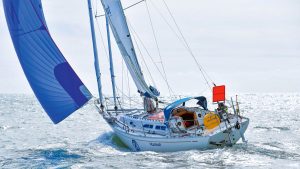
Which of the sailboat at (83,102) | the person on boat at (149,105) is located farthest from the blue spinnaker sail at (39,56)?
the person on boat at (149,105)

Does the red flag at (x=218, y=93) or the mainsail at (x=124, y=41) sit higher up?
the mainsail at (x=124, y=41)

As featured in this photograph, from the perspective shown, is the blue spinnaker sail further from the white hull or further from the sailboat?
the white hull

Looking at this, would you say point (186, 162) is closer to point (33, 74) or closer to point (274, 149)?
point (274, 149)

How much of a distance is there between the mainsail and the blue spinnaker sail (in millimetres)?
Answer: 3903

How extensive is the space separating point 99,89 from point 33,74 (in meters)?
4.91

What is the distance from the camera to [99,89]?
2741 cm

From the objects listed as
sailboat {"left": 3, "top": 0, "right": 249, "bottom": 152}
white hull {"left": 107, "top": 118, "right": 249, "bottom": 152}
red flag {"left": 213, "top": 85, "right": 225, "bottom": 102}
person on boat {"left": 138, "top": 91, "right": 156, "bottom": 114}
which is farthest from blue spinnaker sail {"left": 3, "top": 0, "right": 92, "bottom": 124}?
red flag {"left": 213, "top": 85, "right": 225, "bottom": 102}

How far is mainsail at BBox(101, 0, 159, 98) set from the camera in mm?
26394

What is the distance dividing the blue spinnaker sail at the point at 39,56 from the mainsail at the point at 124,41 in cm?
390

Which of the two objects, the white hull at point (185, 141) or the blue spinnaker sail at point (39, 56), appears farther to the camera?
the blue spinnaker sail at point (39, 56)

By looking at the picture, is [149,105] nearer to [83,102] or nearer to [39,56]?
[83,102]

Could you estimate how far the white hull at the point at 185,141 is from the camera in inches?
854

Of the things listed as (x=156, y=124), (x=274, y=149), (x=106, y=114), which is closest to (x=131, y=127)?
(x=156, y=124)

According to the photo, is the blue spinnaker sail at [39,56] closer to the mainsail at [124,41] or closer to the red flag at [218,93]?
the mainsail at [124,41]
